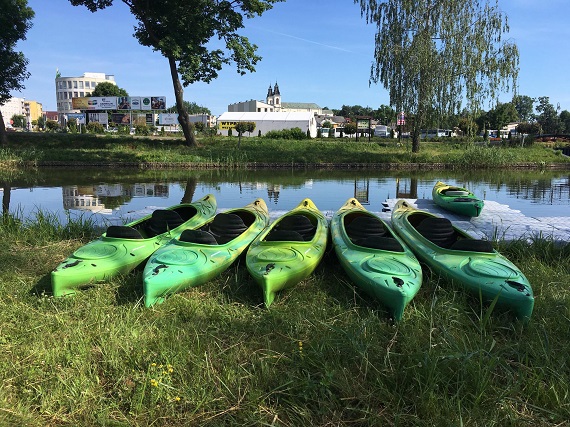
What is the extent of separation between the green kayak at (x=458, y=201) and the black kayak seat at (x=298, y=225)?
10.9ft

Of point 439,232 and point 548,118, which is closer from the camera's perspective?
point 439,232

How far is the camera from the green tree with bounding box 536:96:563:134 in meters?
59.6

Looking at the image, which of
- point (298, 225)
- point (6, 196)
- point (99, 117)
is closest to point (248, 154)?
point (6, 196)

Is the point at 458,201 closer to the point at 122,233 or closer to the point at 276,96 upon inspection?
the point at 122,233

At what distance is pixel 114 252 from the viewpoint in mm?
3637

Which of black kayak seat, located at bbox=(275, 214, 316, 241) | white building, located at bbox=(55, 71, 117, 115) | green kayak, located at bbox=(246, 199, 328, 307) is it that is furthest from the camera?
white building, located at bbox=(55, 71, 117, 115)

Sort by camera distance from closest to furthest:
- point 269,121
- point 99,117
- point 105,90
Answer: point 99,117
point 269,121
point 105,90

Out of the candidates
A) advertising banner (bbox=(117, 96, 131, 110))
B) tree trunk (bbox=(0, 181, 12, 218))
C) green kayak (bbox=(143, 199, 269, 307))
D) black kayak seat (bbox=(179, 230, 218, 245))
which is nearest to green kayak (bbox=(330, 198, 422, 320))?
green kayak (bbox=(143, 199, 269, 307))

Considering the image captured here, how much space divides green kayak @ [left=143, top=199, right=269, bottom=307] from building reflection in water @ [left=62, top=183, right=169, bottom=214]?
4.95 metres

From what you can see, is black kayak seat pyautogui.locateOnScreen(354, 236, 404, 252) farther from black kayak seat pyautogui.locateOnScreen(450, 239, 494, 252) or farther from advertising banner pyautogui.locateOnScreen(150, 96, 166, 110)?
advertising banner pyautogui.locateOnScreen(150, 96, 166, 110)

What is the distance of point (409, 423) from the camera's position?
1942 mm

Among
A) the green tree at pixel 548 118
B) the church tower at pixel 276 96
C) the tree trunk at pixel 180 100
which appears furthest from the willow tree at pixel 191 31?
the church tower at pixel 276 96

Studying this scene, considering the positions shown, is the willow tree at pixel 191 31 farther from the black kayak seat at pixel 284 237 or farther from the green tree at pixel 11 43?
the black kayak seat at pixel 284 237

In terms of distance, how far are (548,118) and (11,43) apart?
7025 centimetres
